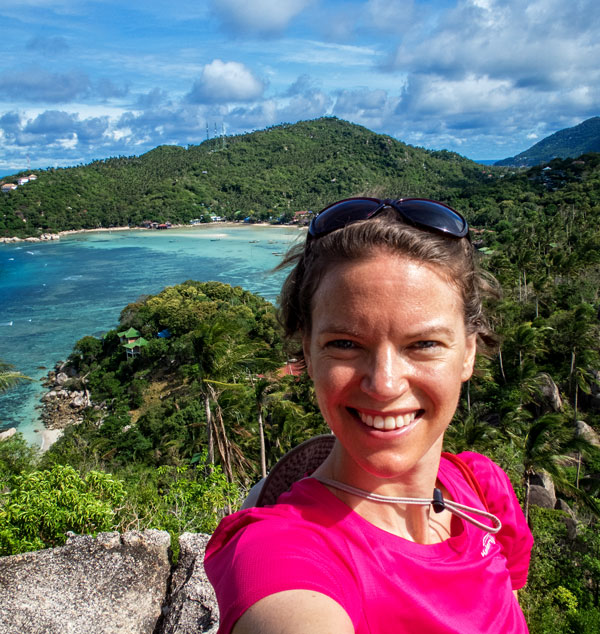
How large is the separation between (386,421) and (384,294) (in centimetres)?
26

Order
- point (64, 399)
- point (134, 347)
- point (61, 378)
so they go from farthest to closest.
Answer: point (134, 347)
point (61, 378)
point (64, 399)

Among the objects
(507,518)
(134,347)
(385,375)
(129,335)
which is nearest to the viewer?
(385,375)

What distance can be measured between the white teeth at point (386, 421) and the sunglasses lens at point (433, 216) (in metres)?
0.45

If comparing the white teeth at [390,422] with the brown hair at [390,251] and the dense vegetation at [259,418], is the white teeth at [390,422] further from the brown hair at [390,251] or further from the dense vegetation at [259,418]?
the dense vegetation at [259,418]

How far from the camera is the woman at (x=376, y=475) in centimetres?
82

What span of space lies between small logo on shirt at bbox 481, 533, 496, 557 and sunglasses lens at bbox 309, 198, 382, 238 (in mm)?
868

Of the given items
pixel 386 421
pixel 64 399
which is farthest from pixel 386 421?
pixel 64 399

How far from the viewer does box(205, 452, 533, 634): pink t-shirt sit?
2.64 feet

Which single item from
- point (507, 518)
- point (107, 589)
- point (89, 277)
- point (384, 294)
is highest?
point (384, 294)

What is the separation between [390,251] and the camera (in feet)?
3.28

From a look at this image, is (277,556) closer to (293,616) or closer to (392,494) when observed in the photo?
(293,616)

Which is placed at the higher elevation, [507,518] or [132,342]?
[507,518]

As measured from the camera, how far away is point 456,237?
3.67 feet

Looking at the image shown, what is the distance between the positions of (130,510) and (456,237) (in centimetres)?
717
